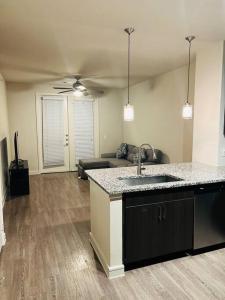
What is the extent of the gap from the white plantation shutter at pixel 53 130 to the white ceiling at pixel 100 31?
7.74 ft

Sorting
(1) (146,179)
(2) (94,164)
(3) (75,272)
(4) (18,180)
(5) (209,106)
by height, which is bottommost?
(3) (75,272)

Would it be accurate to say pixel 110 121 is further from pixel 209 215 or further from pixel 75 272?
pixel 75 272

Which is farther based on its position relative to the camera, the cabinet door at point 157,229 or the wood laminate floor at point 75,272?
the cabinet door at point 157,229

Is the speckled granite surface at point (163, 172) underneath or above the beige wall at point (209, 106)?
underneath

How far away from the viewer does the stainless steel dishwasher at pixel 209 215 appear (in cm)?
257

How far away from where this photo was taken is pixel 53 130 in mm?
7051

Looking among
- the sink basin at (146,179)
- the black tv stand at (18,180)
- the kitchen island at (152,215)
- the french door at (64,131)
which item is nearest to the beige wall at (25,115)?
the french door at (64,131)

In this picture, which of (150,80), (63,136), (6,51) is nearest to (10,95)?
(63,136)

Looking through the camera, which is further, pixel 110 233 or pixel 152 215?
pixel 152 215

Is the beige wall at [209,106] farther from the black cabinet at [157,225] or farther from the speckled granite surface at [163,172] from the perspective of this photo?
the black cabinet at [157,225]

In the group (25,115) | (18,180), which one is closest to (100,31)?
(18,180)

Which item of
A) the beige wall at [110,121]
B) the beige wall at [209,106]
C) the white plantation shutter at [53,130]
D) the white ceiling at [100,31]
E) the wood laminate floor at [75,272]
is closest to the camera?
the wood laminate floor at [75,272]

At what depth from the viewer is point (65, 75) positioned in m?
5.37

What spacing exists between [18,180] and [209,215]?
152 inches
